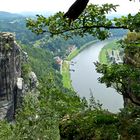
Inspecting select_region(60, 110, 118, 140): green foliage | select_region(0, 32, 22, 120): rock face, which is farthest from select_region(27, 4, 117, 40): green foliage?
select_region(0, 32, 22, 120): rock face

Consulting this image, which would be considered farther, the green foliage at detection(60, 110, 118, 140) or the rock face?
the rock face

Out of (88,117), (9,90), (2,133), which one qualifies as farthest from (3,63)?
(88,117)

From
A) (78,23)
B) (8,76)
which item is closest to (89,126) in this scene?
(78,23)

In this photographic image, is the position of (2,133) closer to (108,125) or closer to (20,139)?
(20,139)

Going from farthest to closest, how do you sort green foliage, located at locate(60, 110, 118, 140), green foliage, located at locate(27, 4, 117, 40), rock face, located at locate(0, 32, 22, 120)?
rock face, located at locate(0, 32, 22, 120)
green foliage, located at locate(60, 110, 118, 140)
green foliage, located at locate(27, 4, 117, 40)

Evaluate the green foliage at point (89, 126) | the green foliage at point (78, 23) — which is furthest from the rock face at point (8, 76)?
the green foliage at point (78, 23)

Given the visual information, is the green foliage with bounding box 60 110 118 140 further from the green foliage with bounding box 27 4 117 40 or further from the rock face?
the rock face

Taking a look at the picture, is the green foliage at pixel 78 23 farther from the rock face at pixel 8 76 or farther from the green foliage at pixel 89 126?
the rock face at pixel 8 76

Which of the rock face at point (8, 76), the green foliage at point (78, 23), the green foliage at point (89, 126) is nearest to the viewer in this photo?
the green foliage at point (78, 23)

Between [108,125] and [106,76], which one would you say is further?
[108,125]
